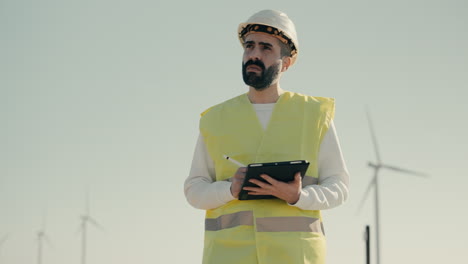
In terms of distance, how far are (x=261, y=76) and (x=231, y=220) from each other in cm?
120

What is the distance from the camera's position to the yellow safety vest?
23.3ft

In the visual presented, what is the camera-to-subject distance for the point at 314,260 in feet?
23.4

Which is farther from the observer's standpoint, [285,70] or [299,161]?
[285,70]

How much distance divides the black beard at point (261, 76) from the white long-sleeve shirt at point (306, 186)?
0.77ft

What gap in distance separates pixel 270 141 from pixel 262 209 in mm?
584

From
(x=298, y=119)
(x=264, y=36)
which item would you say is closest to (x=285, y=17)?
(x=264, y=36)

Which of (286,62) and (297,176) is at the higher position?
(286,62)

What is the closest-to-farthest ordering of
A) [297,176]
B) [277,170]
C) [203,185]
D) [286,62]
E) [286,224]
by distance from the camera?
[277,170] → [297,176] → [286,224] → [203,185] → [286,62]

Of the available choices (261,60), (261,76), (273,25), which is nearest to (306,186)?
(261,76)

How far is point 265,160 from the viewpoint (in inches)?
289

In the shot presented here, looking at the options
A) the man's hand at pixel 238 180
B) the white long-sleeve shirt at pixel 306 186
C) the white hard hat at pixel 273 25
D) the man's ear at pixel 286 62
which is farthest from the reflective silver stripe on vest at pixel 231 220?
the white hard hat at pixel 273 25

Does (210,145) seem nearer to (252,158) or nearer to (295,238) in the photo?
(252,158)

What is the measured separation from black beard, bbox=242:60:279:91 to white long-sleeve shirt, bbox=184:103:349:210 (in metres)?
0.24

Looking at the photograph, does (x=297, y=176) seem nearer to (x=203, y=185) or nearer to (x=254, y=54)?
(x=203, y=185)
